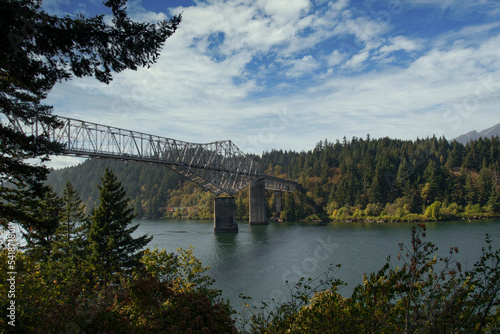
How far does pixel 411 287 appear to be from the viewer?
13.3ft

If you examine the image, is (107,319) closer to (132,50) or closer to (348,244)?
(132,50)

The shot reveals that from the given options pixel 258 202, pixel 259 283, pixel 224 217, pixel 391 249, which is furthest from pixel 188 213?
pixel 259 283

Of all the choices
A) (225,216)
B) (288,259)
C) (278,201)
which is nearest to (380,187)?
(278,201)

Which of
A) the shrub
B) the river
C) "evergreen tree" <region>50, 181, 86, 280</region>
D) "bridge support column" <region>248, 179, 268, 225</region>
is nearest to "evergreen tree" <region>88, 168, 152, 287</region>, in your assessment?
"evergreen tree" <region>50, 181, 86, 280</region>

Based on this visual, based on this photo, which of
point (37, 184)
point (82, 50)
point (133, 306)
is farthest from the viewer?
point (37, 184)

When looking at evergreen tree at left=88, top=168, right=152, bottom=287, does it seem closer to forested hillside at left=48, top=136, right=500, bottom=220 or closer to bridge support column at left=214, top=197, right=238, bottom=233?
bridge support column at left=214, top=197, right=238, bottom=233

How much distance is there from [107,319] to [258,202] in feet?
246

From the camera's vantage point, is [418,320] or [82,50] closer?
[418,320]

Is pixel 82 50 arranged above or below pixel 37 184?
above

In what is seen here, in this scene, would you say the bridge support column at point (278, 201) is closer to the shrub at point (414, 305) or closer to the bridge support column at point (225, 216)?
the bridge support column at point (225, 216)

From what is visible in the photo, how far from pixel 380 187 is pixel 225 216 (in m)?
41.7

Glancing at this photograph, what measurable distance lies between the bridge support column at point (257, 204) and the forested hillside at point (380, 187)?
30.8ft

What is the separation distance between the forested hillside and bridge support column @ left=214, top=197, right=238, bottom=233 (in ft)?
97.0

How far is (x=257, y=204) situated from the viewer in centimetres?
7912
